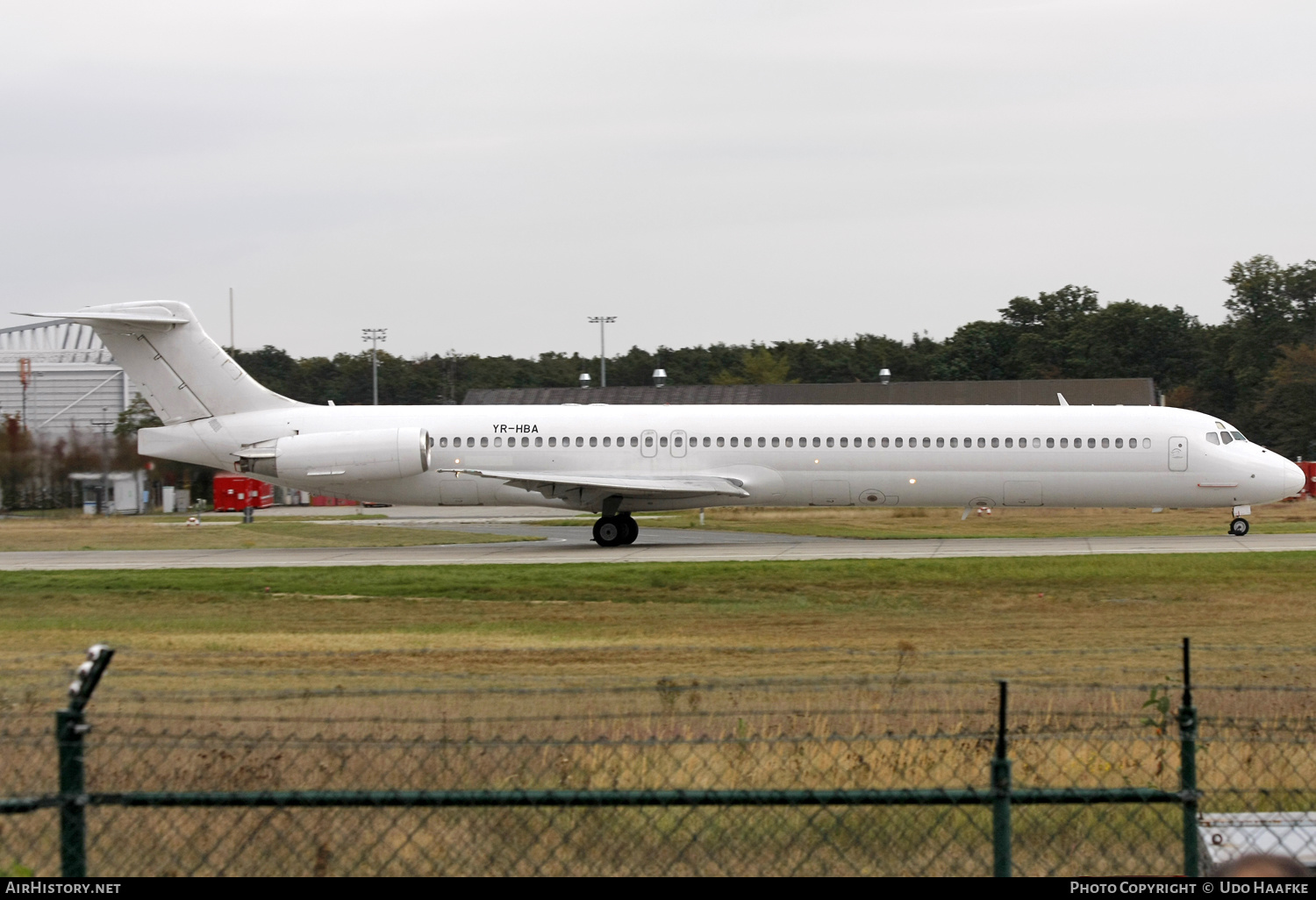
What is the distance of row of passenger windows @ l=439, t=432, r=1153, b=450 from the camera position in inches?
1203

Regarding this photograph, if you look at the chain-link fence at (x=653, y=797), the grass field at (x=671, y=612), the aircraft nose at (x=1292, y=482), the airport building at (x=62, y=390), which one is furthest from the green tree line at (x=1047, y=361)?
the chain-link fence at (x=653, y=797)

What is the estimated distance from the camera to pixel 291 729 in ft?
35.7

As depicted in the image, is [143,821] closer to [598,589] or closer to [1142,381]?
[598,589]

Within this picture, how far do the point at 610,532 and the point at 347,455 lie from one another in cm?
643

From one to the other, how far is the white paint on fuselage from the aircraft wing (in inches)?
8.3

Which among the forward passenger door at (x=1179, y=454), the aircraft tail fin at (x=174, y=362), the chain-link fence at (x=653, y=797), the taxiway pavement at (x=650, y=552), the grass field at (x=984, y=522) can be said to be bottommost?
the grass field at (x=984, y=522)

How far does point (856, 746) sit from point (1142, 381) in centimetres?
5438

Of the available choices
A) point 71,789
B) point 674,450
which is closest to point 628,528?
point 674,450

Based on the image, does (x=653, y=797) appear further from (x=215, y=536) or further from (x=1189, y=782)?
(x=215, y=536)

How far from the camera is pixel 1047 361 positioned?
90.4 meters

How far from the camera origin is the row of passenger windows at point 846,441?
30.5 metres

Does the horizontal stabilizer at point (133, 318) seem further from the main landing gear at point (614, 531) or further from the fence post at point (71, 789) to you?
the fence post at point (71, 789)

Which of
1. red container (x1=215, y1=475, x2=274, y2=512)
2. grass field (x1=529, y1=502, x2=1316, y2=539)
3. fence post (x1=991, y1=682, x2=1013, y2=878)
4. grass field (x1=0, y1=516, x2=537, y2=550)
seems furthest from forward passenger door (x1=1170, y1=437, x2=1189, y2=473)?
red container (x1=215, y1=475, x2=274, y2=512)

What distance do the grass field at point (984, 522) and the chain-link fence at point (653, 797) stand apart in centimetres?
2424
